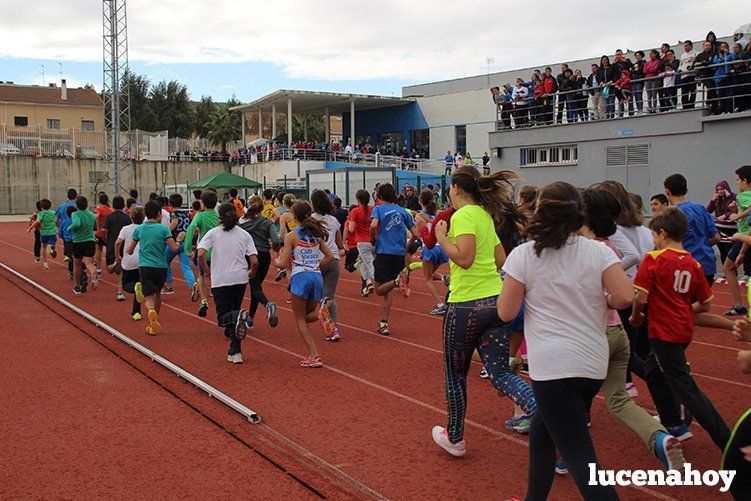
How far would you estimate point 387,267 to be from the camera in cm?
1038

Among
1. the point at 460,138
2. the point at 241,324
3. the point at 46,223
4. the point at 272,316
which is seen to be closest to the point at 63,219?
the point at 46,223

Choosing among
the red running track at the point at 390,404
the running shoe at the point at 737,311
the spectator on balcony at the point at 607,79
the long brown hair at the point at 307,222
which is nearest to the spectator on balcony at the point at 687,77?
the spectator on balcony at the point at 607,79

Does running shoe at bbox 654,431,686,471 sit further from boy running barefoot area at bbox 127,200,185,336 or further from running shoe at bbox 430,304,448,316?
boy running barefoot area at bbox 127,200,185,336

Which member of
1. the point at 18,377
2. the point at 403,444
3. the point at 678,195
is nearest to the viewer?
the point at 403,444

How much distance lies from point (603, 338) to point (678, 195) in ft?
13.9

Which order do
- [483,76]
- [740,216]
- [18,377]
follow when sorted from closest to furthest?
[18,377] → [740,216] → [483,76]

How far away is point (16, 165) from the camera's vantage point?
47500mm

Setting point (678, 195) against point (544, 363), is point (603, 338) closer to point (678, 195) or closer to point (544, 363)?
point (544, 363)

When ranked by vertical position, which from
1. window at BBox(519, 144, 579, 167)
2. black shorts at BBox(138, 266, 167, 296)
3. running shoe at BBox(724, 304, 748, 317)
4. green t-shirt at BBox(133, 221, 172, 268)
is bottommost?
running shoe at BBox(724, 304, 748, 317)

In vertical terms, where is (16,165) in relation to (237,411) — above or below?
above

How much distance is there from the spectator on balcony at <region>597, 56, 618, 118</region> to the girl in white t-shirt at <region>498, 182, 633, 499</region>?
62.3ft

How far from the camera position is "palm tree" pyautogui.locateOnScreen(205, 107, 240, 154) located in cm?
6444

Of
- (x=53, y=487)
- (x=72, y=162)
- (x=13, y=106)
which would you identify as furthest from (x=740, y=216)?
(x=13, y=106)

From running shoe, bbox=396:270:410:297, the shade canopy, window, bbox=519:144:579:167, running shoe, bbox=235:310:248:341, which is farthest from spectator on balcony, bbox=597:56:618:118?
running shoe, bbox=235:310:248:341
